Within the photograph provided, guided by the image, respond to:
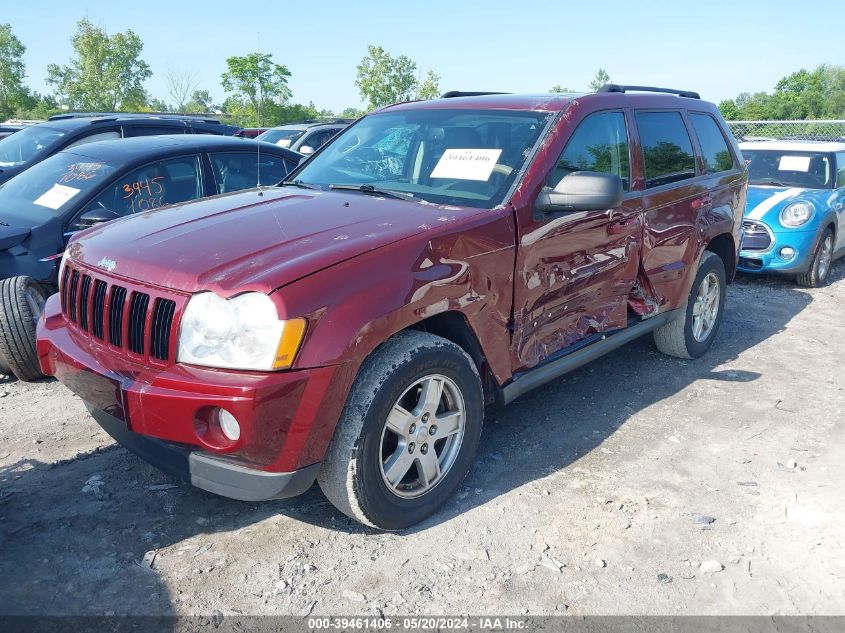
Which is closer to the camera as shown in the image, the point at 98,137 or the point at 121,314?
the point at 121,314

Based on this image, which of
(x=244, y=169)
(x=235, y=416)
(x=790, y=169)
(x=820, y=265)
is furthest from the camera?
(x=790, y=169)

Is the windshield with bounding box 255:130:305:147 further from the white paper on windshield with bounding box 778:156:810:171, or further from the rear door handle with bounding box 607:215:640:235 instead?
the rear door handle with bounding box 607:215:640:235

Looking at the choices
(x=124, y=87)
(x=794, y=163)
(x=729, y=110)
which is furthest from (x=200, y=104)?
(x=794, y=163)

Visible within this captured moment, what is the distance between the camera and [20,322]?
13.9 feet

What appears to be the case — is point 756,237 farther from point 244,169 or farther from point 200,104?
point 200,104

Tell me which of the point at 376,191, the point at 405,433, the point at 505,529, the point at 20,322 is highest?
the point at 376,191

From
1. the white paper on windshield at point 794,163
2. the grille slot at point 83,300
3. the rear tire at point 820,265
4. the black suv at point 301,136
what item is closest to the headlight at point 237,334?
the grille slot at point 83,300

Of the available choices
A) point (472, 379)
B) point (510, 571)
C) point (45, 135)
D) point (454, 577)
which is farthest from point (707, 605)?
point (45, 135)

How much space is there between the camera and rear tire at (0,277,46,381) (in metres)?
4.23

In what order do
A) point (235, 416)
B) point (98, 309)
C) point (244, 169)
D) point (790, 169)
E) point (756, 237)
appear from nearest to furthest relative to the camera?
point (235, 416) → point (98, 309) → point (244, 169) → point (756, 237) → point (790, 169)

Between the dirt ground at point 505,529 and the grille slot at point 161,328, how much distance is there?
873 millimetres

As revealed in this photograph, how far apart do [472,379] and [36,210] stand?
3559 mm

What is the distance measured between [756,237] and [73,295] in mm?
7107

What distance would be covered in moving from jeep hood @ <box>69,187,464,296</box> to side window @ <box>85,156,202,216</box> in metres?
1.66
